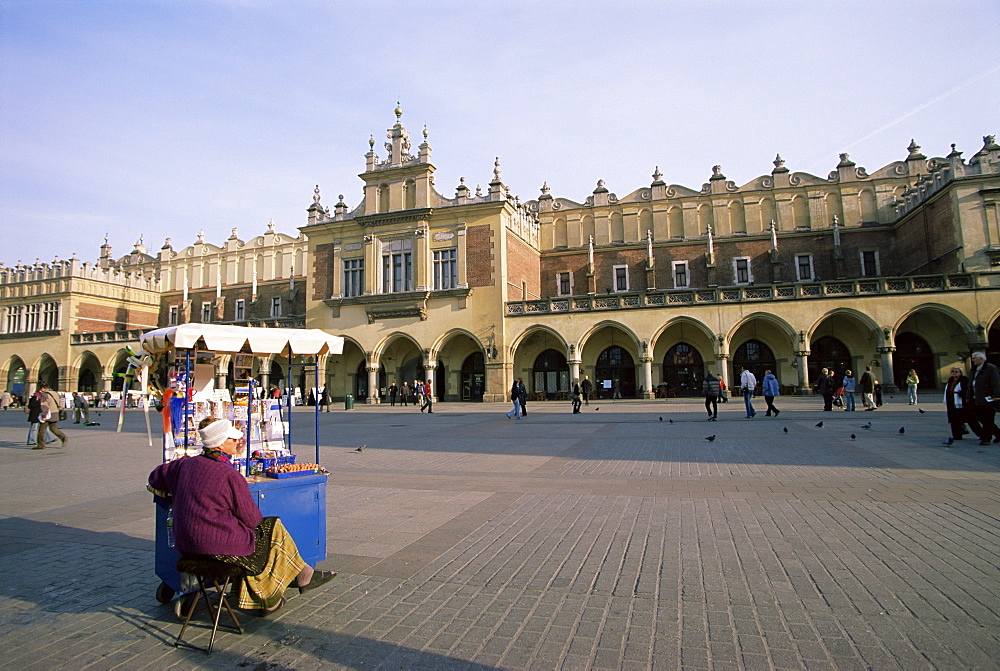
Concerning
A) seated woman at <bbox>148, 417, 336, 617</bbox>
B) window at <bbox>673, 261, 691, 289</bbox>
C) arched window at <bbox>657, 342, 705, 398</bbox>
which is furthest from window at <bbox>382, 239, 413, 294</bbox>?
seated woman at <bbox>148, 417, 336, 617</bbox>

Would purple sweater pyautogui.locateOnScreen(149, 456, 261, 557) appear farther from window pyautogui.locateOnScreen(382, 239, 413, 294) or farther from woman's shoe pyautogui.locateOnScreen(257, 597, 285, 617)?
window pyautogui.locateOnScreen(382, 239, 413, 294)

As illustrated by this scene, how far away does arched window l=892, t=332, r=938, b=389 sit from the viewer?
32125 mm

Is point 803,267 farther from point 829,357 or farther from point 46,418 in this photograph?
point 46,418

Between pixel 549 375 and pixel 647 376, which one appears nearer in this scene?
pixel 647 376

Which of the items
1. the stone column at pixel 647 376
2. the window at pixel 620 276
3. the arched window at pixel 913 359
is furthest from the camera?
the window at pixel 620 276

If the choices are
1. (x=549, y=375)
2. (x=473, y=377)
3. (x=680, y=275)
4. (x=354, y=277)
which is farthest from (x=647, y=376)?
(x=354, y=277)

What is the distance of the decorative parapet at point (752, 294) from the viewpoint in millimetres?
29734

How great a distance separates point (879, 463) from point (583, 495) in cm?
538

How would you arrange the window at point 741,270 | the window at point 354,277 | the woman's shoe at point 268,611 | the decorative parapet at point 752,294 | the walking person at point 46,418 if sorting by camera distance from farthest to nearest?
1. the window at point 354,277
2. the window at point 741,270
3. the decorative parapet at point 752,294
4. the walking person at point 46,418
5. the woman's shoe at point 268,611

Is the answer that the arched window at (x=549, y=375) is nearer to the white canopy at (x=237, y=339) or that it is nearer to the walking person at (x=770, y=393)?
the walking person at (x=770, y=393)

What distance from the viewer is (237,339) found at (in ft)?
18.5

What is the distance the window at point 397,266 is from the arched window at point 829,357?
79.1 feet

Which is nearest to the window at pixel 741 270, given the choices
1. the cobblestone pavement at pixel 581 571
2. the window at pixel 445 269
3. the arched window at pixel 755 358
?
the arched window at pixel 755 358

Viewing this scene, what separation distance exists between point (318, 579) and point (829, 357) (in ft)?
115
